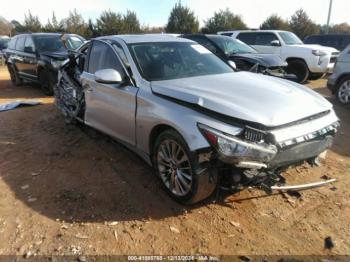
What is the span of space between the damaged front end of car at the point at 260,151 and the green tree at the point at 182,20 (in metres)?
33.0

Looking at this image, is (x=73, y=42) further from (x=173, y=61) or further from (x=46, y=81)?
(x=173, y=61)

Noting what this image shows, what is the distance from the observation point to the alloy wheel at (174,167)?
11.8 ft

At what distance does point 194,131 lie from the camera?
3.33m

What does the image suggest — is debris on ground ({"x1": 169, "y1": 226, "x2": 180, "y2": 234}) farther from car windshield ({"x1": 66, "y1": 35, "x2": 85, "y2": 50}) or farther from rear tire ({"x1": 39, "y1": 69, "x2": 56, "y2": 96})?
car windshield ({"x1": 66, "y1": 35, "x2": 85, "y2": 50})

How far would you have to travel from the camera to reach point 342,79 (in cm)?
848

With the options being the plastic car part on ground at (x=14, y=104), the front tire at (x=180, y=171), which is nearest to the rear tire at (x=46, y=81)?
the plastic car part on ground at (x=14, y=104)

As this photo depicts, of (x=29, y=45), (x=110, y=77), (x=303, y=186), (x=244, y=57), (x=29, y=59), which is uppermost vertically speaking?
A: (x=110, y=77)

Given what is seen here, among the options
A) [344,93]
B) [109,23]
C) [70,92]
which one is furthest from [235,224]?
[109,23]

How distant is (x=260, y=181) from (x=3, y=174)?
11.1 feet

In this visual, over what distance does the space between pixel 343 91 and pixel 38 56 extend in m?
8.39

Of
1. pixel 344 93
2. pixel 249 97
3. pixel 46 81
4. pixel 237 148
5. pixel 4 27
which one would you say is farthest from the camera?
pixel 4 27

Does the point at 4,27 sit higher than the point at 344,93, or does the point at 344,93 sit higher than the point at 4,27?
the point at 4,27

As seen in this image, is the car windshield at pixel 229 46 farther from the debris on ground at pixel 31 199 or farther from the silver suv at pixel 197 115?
the debris on ground at pixel 31 199

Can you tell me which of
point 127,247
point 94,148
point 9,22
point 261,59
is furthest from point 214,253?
point 9,22
